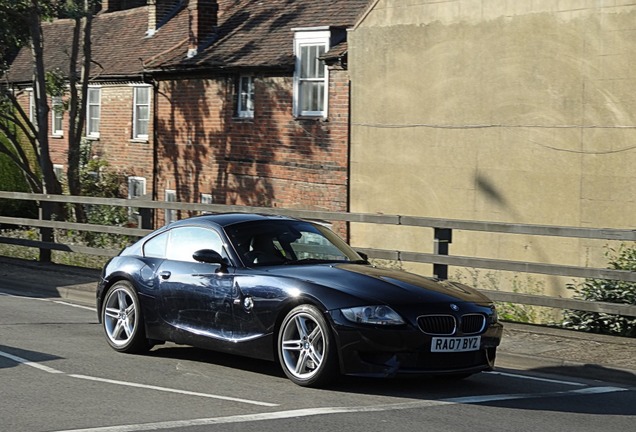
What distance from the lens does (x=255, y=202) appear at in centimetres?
2806

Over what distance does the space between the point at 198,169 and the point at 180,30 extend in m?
5.61

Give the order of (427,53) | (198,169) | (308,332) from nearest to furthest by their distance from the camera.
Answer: (308,332) → (427,53) → (198,169)

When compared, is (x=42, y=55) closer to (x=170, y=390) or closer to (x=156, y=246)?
(x=156, y=246)

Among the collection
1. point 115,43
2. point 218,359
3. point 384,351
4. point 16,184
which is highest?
point 115,43

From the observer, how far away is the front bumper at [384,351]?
8.95 meters

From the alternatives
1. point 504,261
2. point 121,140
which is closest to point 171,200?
point 121,140

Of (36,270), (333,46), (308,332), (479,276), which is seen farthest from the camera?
(333,46)

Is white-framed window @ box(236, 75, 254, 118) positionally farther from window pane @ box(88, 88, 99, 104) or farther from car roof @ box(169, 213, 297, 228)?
car roof @ box(169, 213, 297, 228)

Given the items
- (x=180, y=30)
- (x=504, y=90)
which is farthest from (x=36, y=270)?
(x=180, y=30)

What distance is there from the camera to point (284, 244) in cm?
1047

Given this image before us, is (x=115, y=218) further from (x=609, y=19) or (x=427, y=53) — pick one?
(x=609, y=19)

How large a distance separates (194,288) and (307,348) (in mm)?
1517

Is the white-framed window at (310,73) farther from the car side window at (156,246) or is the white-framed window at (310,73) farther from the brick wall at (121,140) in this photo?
the car side window at (156,246)

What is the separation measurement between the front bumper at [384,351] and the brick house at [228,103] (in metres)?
15.8
